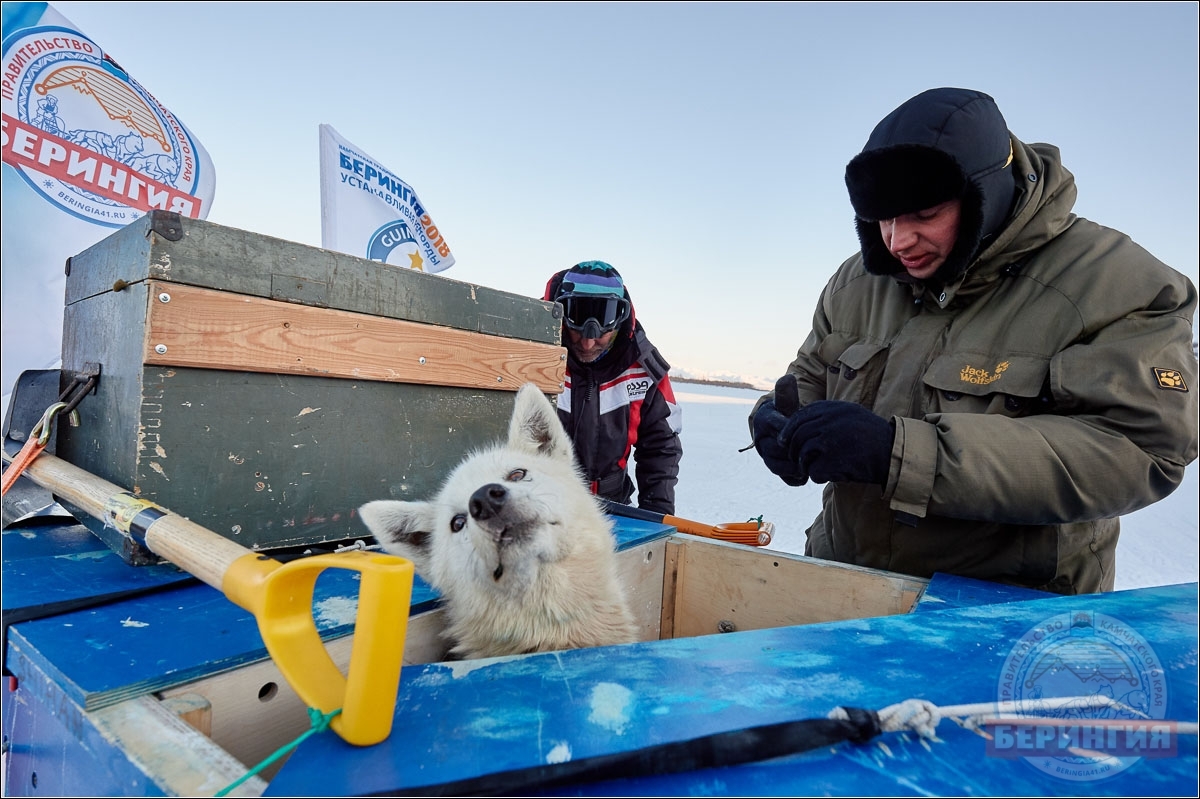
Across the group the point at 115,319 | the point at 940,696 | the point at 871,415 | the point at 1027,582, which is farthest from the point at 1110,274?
the point at 115,319

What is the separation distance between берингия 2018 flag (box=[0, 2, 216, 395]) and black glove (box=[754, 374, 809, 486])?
351cm

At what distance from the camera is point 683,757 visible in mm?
677

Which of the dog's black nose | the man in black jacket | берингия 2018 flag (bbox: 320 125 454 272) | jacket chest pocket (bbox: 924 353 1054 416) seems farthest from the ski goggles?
the dog's black nose

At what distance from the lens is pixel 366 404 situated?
1.74 meters

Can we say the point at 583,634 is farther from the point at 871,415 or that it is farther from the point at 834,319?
the point at 834,319

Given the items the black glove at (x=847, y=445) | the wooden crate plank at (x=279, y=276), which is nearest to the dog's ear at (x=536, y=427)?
the wooden crate plank at (x=279, y=276)

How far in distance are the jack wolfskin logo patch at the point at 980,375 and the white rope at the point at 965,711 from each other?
1193 millimetres

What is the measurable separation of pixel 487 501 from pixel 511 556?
172 mm

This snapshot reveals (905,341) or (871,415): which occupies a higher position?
(905,341)

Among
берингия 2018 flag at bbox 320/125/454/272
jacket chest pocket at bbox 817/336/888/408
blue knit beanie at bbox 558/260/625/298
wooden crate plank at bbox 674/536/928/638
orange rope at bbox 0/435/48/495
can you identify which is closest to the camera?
orange rope at bbox 0/435/48/495

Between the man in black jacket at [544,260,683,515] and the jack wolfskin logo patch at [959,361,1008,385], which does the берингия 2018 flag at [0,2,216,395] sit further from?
the jack wolfskin logo patch at [959,361,1008,385]

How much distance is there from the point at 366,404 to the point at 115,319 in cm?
63

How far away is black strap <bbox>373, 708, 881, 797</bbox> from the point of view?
0.65m

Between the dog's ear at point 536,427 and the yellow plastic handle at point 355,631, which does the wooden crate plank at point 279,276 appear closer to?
the dog's ear at point 536,427
